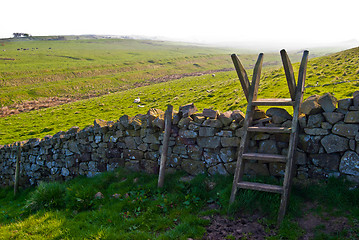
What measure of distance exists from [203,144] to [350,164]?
3.46 metres

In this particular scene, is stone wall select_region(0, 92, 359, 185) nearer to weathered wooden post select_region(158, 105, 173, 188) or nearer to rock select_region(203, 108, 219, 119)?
rock select_region(203, 108, 219, 119)

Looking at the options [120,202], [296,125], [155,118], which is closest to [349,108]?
[296,125]

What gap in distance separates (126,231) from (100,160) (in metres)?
4.63

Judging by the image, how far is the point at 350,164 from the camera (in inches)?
225

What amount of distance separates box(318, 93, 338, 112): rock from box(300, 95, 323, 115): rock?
10 cm

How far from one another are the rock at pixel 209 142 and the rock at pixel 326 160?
2.29m

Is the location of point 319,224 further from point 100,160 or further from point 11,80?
point 11,80

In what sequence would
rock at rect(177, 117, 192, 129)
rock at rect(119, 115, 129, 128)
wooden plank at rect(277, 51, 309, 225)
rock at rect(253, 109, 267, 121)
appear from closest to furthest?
wooden plank at rect(277, 51, 309, 225), rock at rect(253, 109, 267, 121), rock at rect(177, 117, 192, 129), rock at rect(119, 115, 129, 128)

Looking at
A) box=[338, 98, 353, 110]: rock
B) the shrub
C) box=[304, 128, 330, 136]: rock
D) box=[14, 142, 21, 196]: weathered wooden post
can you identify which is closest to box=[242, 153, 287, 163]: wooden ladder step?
box=[304, 128, 330, 136]: rock

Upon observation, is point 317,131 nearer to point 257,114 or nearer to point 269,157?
point 269,157

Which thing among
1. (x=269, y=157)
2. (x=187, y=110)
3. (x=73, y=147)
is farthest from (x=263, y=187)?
(x=73, y=147)

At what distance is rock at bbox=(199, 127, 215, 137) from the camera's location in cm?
745

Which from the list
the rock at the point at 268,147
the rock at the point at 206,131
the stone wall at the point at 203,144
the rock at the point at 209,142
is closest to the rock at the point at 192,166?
the stone wall at the point at 203,144

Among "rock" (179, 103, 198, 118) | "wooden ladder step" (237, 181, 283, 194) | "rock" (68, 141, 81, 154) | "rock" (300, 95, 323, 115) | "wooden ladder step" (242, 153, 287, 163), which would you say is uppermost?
"rock" (300, 95, 323, 115)
